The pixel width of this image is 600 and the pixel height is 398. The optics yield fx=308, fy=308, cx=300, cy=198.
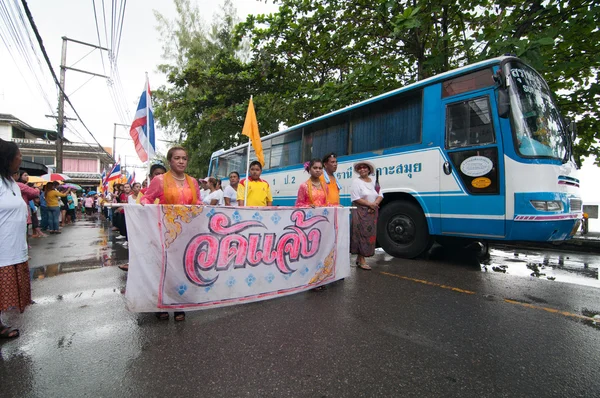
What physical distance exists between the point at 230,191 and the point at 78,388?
5.71 metres

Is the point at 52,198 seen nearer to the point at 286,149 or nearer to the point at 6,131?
the point at 286,149

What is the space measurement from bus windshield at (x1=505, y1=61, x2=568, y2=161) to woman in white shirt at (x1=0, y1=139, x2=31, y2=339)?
5748 mm

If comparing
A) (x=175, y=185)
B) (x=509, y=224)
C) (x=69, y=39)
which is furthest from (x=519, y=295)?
(x=69, y=39)

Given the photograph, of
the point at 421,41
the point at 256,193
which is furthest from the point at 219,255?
the point at 421,41

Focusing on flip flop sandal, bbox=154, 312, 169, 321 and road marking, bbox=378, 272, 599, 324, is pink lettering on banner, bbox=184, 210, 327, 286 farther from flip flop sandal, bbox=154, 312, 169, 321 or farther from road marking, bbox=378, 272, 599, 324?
road marking, bbox=378, 272, 599, 324

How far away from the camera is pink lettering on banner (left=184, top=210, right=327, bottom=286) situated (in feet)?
9.45

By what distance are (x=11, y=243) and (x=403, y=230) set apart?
523 centimetres

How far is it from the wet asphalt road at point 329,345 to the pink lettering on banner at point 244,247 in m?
0.45

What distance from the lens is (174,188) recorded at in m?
3.03

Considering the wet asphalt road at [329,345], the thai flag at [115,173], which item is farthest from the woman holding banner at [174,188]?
the thai flag at [115,173]

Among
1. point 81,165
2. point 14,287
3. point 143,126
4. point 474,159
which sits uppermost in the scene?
point 81,165

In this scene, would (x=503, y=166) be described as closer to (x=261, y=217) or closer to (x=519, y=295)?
(x=519, y=295)

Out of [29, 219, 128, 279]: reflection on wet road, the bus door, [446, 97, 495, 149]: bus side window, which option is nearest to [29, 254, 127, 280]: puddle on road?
[29, 219, 128, 279]: reflection on wet road

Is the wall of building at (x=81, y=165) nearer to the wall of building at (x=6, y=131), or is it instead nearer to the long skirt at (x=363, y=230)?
the wall of building at (x=6, y=131)
